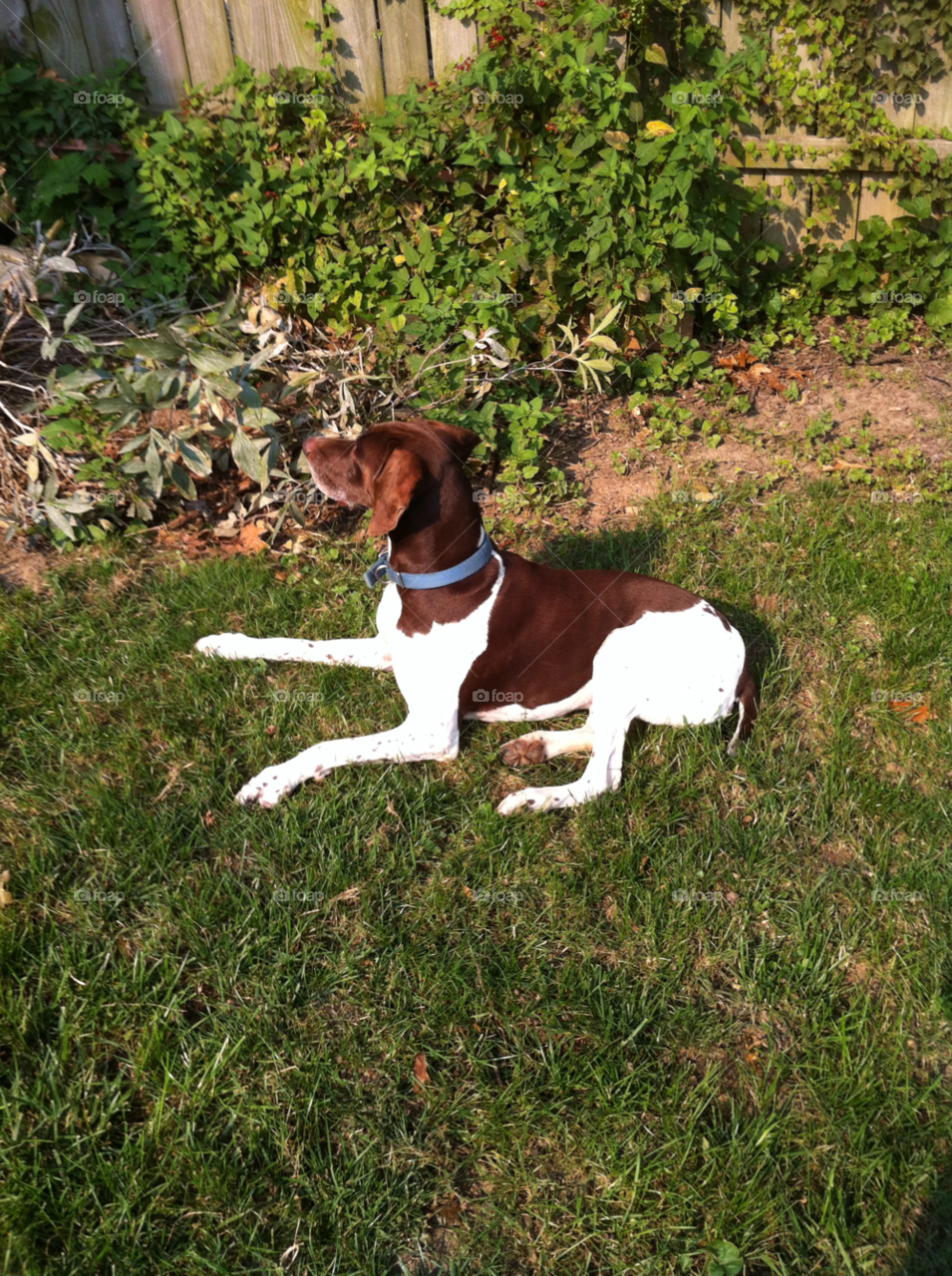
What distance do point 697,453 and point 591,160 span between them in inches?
66.6

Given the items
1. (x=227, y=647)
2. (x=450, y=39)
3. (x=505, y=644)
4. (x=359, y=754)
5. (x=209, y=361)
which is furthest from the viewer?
(x=450, y=39)

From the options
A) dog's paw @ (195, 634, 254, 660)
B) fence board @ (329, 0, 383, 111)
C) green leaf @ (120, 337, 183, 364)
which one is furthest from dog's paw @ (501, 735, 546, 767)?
fence board @ (329, 0, 383, 111)

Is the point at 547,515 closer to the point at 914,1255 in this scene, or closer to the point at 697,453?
the point at 697,453

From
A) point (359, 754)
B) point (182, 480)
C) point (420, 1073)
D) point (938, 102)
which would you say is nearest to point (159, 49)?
Result: point (182, 480)

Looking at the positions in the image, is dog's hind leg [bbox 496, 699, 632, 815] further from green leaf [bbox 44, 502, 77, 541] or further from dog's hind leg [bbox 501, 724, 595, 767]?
green leaf [bbox 44, 502, 77, 541]

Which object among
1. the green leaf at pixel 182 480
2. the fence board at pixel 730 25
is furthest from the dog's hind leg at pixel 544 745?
the fence board at pixel 730 25

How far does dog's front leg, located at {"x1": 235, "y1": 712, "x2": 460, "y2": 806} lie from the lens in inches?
126

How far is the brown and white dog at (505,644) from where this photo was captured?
3.24 meters

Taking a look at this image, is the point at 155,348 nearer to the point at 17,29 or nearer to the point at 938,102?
the point at 17,29

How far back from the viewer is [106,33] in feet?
18.0

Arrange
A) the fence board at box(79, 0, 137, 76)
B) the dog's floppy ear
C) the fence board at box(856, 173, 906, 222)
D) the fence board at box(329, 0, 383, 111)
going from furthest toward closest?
the fence board at box(856, 173, 906, 222), the fence board at box(329, 0, 383, 111), the fence board at box(79, 0, 137, 76), the dog's floppy ear

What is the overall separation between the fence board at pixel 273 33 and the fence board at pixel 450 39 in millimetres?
707

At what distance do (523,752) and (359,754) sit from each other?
63 centimetres

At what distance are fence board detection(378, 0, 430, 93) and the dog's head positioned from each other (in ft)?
11.0
